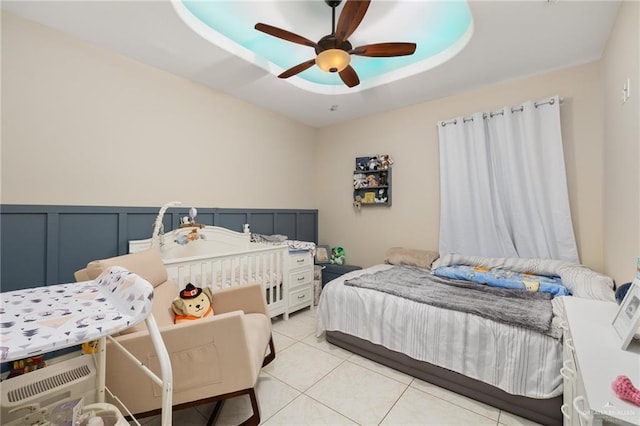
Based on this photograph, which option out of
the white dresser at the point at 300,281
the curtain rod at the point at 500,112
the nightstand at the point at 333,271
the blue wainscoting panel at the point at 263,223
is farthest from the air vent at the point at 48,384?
the curtain rod at the point at 500,112

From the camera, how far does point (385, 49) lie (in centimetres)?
189

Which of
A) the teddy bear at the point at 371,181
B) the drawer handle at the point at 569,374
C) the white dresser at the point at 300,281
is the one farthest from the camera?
the teddy bear at the point at 371,181

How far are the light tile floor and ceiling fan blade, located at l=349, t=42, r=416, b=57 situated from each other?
7.64 ft

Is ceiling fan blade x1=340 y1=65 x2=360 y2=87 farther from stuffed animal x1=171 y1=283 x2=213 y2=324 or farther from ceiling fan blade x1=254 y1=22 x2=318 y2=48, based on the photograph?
stuffed animal x1=171 y1=283 x2=213 y2=324

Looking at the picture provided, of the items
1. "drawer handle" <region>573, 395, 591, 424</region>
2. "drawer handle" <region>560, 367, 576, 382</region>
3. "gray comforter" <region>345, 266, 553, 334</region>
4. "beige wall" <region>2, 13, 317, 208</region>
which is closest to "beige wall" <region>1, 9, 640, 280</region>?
"beige wall" <region>2, 13, 317, 208</region>

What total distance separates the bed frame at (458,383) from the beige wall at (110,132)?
2.01 meters

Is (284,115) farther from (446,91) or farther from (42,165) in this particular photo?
(42,165)

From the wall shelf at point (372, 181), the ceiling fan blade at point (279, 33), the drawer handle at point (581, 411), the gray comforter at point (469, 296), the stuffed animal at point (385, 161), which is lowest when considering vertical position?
the gray comforter at point (469, 296)

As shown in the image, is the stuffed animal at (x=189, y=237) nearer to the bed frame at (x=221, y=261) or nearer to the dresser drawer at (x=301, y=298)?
A: the bed frame at (x=221, y=261)

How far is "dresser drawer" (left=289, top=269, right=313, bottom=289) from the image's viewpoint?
118 inches

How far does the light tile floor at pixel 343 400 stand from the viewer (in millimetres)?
1535

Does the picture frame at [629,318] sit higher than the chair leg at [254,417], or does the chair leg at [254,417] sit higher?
the picture frame at [629,318]

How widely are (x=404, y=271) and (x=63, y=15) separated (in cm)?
345

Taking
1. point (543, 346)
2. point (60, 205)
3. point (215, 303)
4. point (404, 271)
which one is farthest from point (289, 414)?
point (60, 205)
